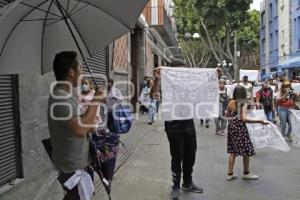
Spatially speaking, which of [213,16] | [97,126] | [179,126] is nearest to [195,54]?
[213,16]

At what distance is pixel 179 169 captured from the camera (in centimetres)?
629

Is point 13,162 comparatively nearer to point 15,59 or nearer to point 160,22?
point 15,59

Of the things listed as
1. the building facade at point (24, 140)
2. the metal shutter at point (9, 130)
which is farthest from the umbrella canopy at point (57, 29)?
the metal shutter at point (9, 130)

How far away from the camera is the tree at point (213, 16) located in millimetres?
31906

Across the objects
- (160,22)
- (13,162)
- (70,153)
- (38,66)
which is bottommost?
(13,162)

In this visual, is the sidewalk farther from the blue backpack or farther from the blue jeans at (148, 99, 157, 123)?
the blue jeans at (148, 99, 157, 123)

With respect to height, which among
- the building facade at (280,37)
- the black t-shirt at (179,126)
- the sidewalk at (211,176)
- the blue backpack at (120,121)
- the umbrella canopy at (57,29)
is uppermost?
the building facade at (280,37)

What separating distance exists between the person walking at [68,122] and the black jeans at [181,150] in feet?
8.48

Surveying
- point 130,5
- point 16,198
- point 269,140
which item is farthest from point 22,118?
point 269,140

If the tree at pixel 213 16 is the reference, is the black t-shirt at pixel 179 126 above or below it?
below

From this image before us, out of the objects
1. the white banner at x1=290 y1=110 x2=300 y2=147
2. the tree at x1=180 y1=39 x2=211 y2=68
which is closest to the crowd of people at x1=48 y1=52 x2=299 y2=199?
the white banner at x1=290 y1=110 x2=300 y2=147

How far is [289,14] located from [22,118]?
27924 mm

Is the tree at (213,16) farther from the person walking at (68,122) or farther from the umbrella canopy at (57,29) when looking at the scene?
the person walking at (68,122)

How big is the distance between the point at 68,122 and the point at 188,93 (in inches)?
120
